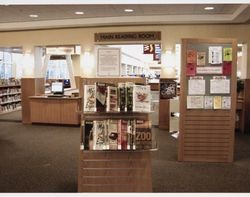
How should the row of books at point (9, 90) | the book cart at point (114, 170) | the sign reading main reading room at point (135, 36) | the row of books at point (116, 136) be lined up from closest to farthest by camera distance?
the row of books at point (116, 136) < the book cart at point (114, 170) < the sign reading main reading room at point (135, 36) < the row of books at point (9, 90)

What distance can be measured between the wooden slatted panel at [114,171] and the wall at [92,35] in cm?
583

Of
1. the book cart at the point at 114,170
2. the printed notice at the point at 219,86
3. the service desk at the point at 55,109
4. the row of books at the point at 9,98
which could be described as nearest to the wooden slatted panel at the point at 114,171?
the book cart at the point at 114,170

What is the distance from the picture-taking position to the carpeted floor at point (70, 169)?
427 centimetres

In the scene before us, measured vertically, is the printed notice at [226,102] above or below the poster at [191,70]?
below

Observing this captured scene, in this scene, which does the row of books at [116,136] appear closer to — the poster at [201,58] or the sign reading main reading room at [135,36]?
the poster at [201,58]

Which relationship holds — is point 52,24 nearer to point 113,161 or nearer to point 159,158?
point 159,158

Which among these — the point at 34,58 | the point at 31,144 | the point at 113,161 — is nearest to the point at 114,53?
the point at 113,161

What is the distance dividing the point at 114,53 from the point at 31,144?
3995 mm

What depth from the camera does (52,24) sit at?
353 inches

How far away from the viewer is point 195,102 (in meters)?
5.29

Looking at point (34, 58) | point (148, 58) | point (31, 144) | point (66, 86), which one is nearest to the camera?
point (31, 144)

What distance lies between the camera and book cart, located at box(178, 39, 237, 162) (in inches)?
206

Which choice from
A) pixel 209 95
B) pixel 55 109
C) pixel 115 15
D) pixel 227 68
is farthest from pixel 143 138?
pixel 55 109

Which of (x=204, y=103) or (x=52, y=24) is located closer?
(x=204, y=103)
